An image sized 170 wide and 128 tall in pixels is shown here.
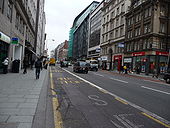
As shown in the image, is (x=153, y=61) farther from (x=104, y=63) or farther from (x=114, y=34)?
(x=104, y=63)

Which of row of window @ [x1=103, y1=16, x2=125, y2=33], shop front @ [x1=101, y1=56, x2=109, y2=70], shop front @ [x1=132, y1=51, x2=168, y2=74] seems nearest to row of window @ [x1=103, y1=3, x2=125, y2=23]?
row of window @ [x1=103, y1=16, x2=125, y2=33]

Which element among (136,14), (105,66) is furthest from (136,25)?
(105,66)

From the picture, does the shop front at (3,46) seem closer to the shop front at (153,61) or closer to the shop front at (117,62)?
the shop front at (153,61)

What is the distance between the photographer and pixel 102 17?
62188mm

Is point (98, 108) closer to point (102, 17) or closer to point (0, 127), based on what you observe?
point (0, 127)

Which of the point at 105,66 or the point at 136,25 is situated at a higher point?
the point at 136,25

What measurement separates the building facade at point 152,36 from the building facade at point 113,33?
6.00 meters

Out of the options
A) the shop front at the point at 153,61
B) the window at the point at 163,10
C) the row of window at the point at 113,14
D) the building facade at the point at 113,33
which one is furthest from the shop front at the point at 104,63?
the window at the point at 163,10

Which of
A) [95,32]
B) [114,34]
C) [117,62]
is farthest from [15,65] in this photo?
[95,32]

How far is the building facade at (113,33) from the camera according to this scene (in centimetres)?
4519

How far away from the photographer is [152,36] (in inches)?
1254

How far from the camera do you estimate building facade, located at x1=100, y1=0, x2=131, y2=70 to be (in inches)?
1779

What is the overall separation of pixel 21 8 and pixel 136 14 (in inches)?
1044

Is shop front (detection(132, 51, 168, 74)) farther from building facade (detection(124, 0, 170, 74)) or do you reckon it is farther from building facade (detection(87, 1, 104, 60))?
building facade (detection(87, 1, 104, 60))
